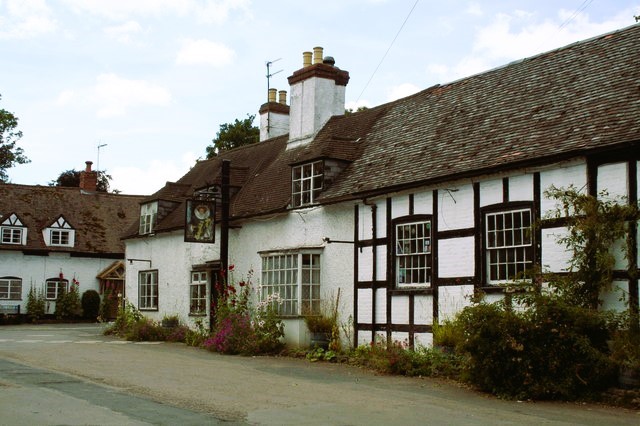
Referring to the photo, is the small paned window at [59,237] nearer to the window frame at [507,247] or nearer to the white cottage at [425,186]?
the white cottage at [425,186]

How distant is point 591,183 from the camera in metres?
13.0

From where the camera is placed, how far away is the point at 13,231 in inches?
1661

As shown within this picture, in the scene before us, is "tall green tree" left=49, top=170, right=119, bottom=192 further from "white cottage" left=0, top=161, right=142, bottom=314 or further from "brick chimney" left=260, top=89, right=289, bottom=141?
"brick chimney" left=260, top=89, right=289, bottom=141

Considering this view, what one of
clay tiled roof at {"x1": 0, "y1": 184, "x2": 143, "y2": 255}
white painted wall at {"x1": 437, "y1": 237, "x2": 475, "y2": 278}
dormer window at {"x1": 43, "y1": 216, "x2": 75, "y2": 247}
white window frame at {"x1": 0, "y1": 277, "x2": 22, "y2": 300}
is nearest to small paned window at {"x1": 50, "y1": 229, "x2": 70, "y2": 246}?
dormer window at {"x1": 43, "y1": 216, "x2": 75, "y2": 247}

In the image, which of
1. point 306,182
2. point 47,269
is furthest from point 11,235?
point 306,182

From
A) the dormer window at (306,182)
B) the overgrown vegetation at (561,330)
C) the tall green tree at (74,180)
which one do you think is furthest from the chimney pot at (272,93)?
the tall green tree at (74,180)

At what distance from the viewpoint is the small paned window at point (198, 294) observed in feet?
82.3

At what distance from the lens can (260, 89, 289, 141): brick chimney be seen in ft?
97.1

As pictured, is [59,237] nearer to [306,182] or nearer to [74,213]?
[74,213]

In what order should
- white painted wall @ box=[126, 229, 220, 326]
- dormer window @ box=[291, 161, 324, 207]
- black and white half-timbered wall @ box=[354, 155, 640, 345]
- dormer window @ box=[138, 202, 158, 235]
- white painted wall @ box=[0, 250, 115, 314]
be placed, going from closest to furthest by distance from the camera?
black and white half-timbered wall @ box=[354, 155, 640, 345] < dormer window @ box=[291, 161, 324, 207] < white painted wall @ box=[126, 229, 220, 326] < dormer window @ box=[138, 202, 158, 235] < white painted wall @ box=[0, 250, 115, 314]

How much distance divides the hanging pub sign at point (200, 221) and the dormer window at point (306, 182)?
3.11m

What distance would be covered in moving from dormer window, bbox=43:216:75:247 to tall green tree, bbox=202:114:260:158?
32.4 ft

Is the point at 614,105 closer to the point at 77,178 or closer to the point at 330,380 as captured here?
the point at 330,380

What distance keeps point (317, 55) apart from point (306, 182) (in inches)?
197
